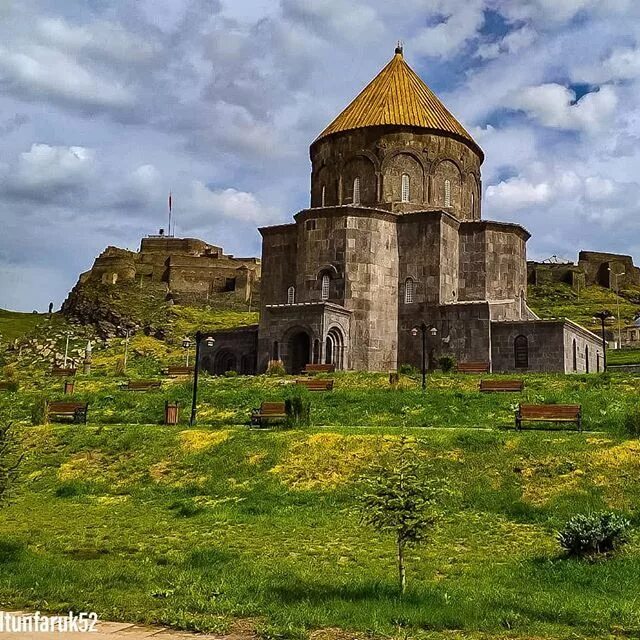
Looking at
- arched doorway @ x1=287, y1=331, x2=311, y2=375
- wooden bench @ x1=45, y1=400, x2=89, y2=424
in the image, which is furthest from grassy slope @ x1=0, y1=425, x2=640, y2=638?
arched doorway @ x1=287, y1=331, x2=311, y2=375

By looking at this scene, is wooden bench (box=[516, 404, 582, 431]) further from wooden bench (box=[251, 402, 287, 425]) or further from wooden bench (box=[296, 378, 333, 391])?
wooden bench (box=[296, 378, 333, 391])

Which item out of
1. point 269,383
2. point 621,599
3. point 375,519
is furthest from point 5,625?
point 269,383

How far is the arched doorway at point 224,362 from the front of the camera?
3375 cm

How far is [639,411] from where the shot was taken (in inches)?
612

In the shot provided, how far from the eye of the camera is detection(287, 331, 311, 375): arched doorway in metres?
29.4

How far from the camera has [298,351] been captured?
2984cm

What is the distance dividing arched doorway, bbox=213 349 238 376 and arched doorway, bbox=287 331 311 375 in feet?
15.6

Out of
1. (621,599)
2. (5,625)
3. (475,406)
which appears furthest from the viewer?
(475,406)

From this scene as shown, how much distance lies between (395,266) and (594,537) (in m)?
22.7

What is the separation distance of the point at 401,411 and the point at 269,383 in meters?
6.07

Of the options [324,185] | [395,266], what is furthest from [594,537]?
[324,185]

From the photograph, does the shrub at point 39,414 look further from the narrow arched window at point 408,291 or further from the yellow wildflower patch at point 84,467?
the narrow arched window at point 408,291

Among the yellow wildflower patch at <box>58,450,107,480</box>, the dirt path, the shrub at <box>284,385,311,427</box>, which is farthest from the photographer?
the shrub at <box>284,385,311,427</box>

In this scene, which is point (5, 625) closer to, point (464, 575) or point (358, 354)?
point (464, 575)
